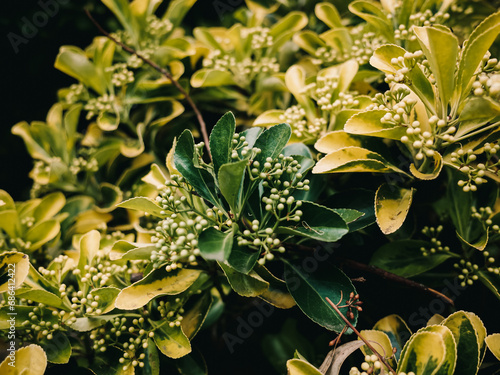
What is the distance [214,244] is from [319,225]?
0.37m

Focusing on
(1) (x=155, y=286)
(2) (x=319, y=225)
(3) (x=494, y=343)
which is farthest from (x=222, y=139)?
(3) (x=494, y=343)

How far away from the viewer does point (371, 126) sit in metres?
1.24

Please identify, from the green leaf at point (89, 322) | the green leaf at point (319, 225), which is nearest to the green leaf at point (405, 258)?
the green leaf at point (319, 225)

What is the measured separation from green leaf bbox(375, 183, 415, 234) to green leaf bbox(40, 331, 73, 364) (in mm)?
1270

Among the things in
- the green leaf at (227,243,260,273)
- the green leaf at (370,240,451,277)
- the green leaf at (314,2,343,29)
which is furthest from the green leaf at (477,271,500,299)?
the green leaf at (314,2,343,29)

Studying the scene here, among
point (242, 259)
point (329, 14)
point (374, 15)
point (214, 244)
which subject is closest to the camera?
point (214, 244)

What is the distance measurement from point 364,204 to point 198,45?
53.2 inches

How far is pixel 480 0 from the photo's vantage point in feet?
6.07

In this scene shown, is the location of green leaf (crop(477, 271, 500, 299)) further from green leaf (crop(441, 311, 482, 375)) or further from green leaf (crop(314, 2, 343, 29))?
green leaf (crop(314, 2, 343, 29))

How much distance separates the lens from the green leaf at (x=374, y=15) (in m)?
1.56

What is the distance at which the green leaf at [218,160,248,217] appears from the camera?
3.25 feet

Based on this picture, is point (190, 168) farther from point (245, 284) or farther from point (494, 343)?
point (494, 343)

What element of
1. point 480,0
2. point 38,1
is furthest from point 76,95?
point 480,0

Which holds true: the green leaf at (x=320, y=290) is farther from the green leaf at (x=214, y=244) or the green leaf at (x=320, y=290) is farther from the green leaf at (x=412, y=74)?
the green leaf at (x=412, y=74)
